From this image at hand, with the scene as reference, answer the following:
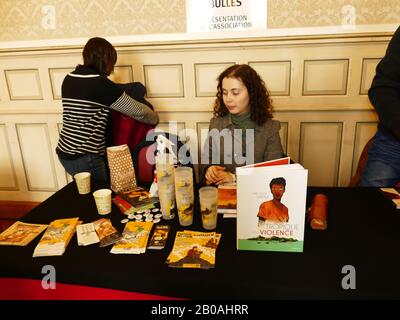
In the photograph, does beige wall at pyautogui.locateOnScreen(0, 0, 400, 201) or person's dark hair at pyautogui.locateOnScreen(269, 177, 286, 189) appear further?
beige wall at pyautogui.locateOnScreen(0, 0, 400, 201)

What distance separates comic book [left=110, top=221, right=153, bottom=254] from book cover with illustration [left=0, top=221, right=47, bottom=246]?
29 centimetres

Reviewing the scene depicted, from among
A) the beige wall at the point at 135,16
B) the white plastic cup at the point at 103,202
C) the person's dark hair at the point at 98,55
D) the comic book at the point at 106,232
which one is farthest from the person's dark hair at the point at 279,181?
the beige wall at the point at 135,16

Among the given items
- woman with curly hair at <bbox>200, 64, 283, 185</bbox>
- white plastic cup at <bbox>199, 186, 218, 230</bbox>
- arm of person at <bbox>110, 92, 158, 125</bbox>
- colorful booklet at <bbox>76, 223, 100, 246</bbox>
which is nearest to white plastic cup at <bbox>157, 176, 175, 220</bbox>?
white plastic cup at <bbox>199, 186, 218, 230</bbox>

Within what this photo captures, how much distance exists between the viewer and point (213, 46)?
2170 millimetres

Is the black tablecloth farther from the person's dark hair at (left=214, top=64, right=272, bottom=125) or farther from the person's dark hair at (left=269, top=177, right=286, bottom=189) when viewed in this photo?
the person's dark hair at (left=214, top=64, right=272, bottom=125)

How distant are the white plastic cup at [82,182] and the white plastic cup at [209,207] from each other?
1.81 ft

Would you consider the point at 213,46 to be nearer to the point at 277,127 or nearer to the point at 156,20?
the point at 156,20

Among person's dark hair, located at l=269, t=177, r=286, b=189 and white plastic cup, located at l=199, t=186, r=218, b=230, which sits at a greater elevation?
person's dark hair, located at l=269, t=177, r=286, b=189

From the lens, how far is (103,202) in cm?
118

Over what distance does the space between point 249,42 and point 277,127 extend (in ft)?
2.28

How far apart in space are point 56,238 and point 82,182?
1.14ft

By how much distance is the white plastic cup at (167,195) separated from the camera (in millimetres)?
1103

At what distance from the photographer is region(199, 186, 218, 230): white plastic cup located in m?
1.03
